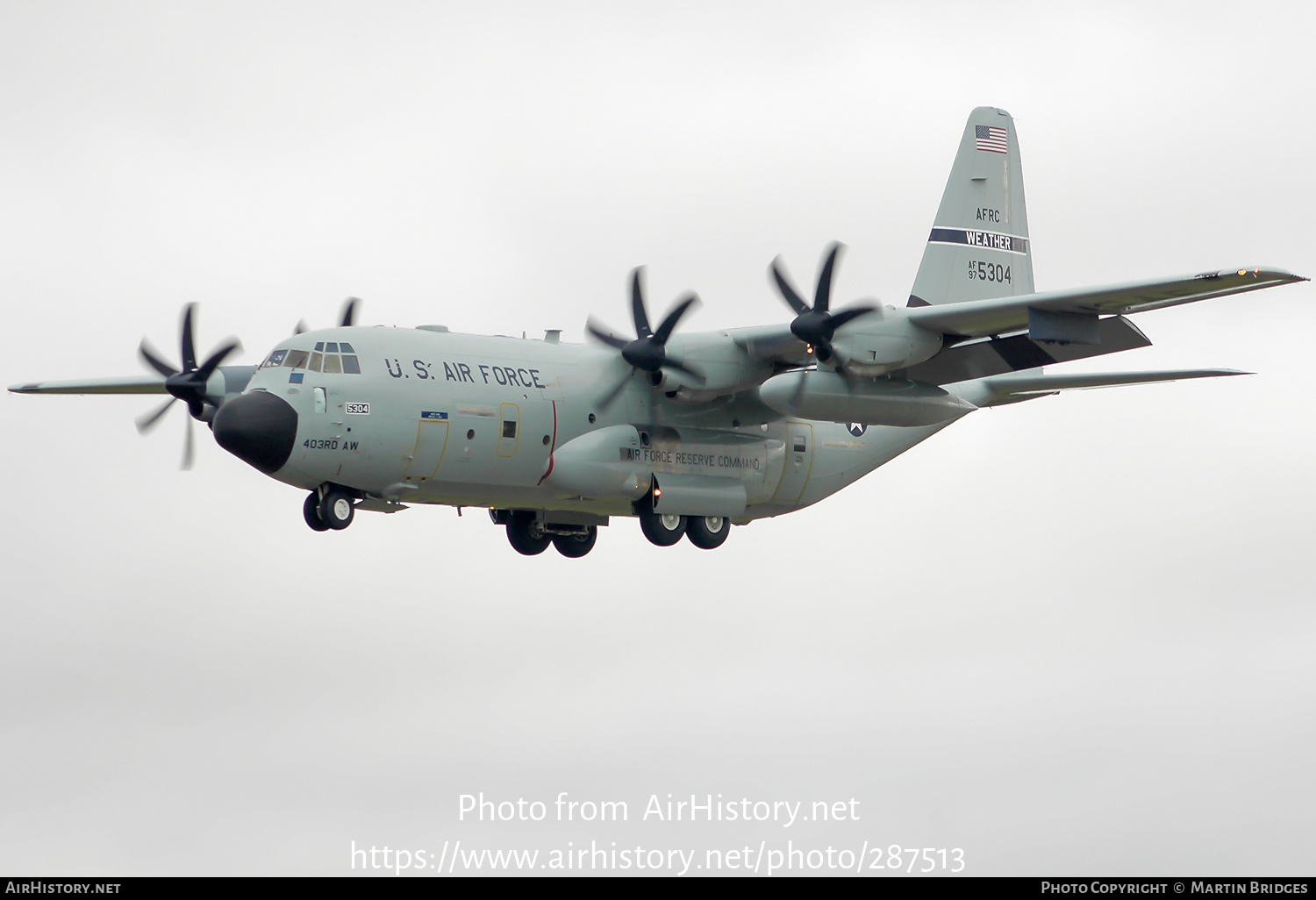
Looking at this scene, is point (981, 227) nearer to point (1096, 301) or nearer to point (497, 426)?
point (1096, 301)

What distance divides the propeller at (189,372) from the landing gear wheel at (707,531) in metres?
8.09

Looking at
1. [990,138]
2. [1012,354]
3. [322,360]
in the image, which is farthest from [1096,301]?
[322,360]

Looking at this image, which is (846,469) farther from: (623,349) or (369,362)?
(369,362)

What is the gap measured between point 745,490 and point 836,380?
3424 millimetres

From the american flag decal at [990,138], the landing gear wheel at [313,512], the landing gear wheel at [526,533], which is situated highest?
the american flag decal at [990,138]

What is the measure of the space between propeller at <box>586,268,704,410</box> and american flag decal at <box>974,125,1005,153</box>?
27.0ft

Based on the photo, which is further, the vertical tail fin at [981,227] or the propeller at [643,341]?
the vertical tail fin at [981,227]

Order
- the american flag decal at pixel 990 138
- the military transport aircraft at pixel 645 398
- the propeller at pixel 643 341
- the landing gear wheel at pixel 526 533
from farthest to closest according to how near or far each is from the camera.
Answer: the american flag decal at pixel 990 138 < the landing gear wheel at pixel 526 533 < the propeller at pixel 643 341 < the military transport aircraft at pixel 645 398

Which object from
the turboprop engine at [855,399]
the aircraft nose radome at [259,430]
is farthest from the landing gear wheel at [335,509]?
the turboprop engine at [855,399]

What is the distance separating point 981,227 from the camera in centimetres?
3247

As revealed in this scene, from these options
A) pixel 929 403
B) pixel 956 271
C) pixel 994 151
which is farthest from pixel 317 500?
pixel 994 151

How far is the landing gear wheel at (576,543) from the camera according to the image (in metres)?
30.5

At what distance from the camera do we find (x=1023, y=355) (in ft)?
90.8

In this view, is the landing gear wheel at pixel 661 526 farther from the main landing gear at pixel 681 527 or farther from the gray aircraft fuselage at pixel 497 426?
the gray aircraft fuselage at pixel 497 426
